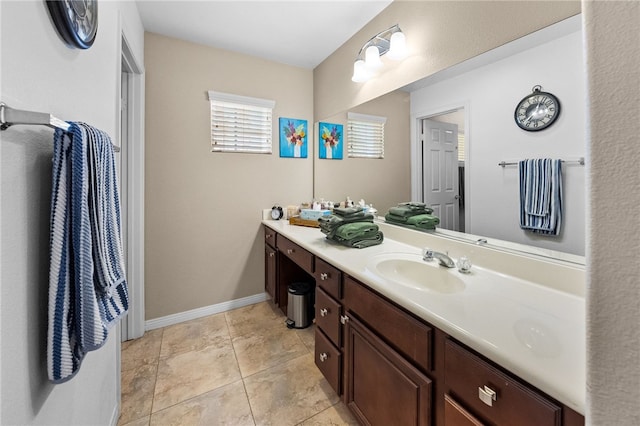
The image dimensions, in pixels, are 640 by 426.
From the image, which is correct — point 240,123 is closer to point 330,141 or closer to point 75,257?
point 330,141

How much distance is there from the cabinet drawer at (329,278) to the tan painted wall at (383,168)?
74 cm

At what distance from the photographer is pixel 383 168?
6.42 ft

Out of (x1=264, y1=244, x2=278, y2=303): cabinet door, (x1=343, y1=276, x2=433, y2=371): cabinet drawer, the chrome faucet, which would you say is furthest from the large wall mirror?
(x1=264, y1=244, x2=278, y2=303): cabinet door

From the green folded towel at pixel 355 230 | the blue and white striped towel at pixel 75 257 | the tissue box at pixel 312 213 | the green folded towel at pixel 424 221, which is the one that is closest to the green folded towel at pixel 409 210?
the green folded towel at pixel 424 221

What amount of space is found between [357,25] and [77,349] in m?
2.44

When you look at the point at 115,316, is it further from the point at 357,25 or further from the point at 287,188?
the point at 357,25

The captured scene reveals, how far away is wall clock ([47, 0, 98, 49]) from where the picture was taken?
697 millimetres

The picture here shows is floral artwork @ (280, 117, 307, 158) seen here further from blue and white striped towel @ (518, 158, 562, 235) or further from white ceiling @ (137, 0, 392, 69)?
blue and white striped towel @ (518, 158, 562, 235)

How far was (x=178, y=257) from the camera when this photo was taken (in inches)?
88.5

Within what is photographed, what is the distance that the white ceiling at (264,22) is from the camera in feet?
5.77

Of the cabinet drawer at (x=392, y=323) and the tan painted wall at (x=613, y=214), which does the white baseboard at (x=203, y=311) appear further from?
the tan painted wall at (x=613, y=214)

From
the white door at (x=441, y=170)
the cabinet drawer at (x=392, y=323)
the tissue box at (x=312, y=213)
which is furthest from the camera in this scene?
the tissue box at (x=312, y=213)

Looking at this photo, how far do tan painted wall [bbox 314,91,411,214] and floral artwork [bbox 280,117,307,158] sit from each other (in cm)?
33

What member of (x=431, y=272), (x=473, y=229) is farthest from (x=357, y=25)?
(x=431, y=272)
